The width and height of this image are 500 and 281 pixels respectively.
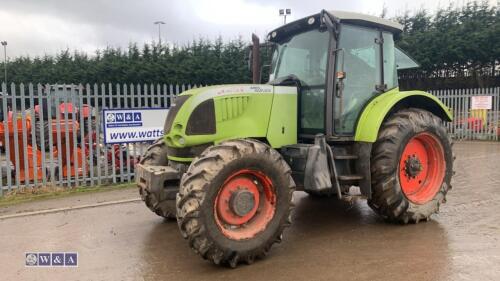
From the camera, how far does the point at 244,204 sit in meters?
4.53

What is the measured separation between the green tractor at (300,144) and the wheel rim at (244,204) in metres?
0.01

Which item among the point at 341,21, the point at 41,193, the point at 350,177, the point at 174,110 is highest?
the point at 341,21

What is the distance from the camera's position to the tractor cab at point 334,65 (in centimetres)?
546

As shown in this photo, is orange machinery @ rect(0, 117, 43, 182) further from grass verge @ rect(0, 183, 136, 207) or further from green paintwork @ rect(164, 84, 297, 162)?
green paintwork @ rect(164, 84, 297, 162)

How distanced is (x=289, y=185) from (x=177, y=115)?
140cm

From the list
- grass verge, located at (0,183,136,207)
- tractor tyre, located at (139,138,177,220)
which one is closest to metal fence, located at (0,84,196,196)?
grass verge, located at (0,183,136,207)

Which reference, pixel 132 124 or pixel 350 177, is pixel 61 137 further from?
pixel 350 177

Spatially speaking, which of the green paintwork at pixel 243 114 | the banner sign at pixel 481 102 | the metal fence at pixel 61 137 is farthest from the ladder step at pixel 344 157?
the banner sign at pixel 481 102

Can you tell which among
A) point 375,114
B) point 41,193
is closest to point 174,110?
point 375,114

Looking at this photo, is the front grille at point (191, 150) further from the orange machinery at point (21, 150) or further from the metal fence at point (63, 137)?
the orange machinery at point (21, 150)

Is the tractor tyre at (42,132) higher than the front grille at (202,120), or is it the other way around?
the front grille at (202,120)

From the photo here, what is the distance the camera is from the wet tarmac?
170 inches

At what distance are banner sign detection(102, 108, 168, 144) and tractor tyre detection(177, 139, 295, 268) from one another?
17.3 feet

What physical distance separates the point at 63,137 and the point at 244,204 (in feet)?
20.6
